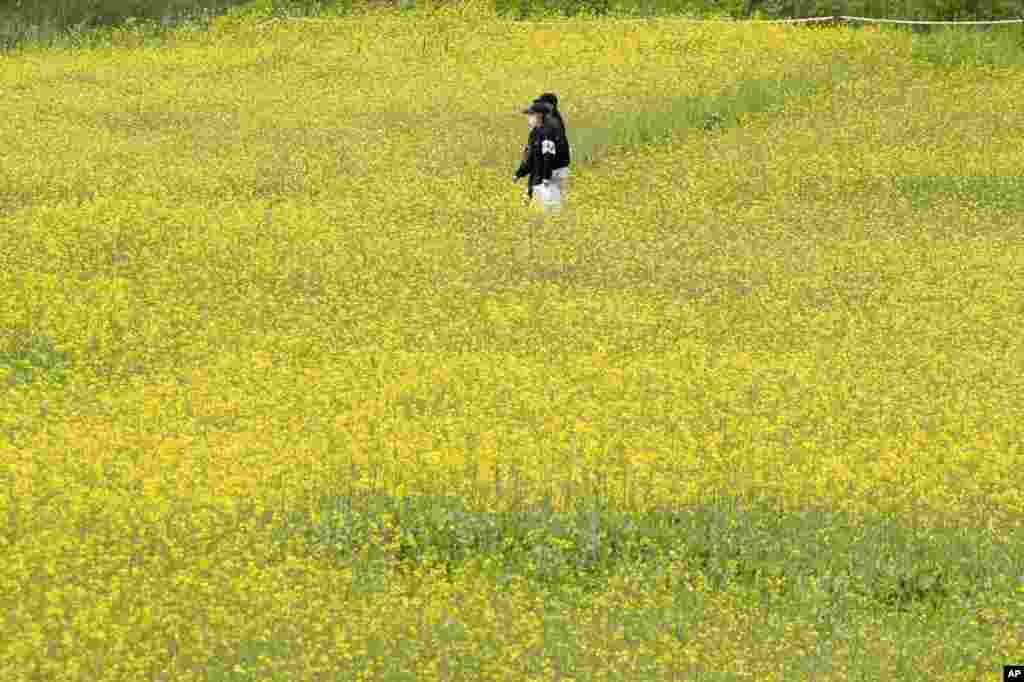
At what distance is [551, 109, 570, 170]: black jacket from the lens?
25828 mm

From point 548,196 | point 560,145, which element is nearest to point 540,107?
point 560,145

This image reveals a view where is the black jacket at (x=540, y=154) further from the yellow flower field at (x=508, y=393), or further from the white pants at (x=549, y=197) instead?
the yellow flower field at (x=508, y=393)

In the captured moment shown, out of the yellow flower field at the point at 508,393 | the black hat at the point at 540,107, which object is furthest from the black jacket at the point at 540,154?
the yellow flower field at the point at 508,393

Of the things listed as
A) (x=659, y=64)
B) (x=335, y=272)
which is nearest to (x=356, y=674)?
(x=335, y=272)

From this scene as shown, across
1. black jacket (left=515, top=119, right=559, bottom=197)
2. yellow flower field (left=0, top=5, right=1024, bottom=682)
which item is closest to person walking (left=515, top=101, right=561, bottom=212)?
black jacket (left=515, top=119, right=559, bottom=197)

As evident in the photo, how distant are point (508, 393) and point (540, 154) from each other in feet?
27.3

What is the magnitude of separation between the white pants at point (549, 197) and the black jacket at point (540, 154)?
0.52 feet

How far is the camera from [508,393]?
59.4 feet

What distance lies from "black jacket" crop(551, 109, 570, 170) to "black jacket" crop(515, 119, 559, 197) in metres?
0.05

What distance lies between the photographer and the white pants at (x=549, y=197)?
2638cm

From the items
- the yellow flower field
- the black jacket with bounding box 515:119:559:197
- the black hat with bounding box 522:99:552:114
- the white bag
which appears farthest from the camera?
the white bag

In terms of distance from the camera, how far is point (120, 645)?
39.3ft

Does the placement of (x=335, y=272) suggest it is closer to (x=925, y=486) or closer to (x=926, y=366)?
(x=926, y=366)

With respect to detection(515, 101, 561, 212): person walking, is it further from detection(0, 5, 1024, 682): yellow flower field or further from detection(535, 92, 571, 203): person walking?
detection(0, 5, 1024, 682): yellow flower field
